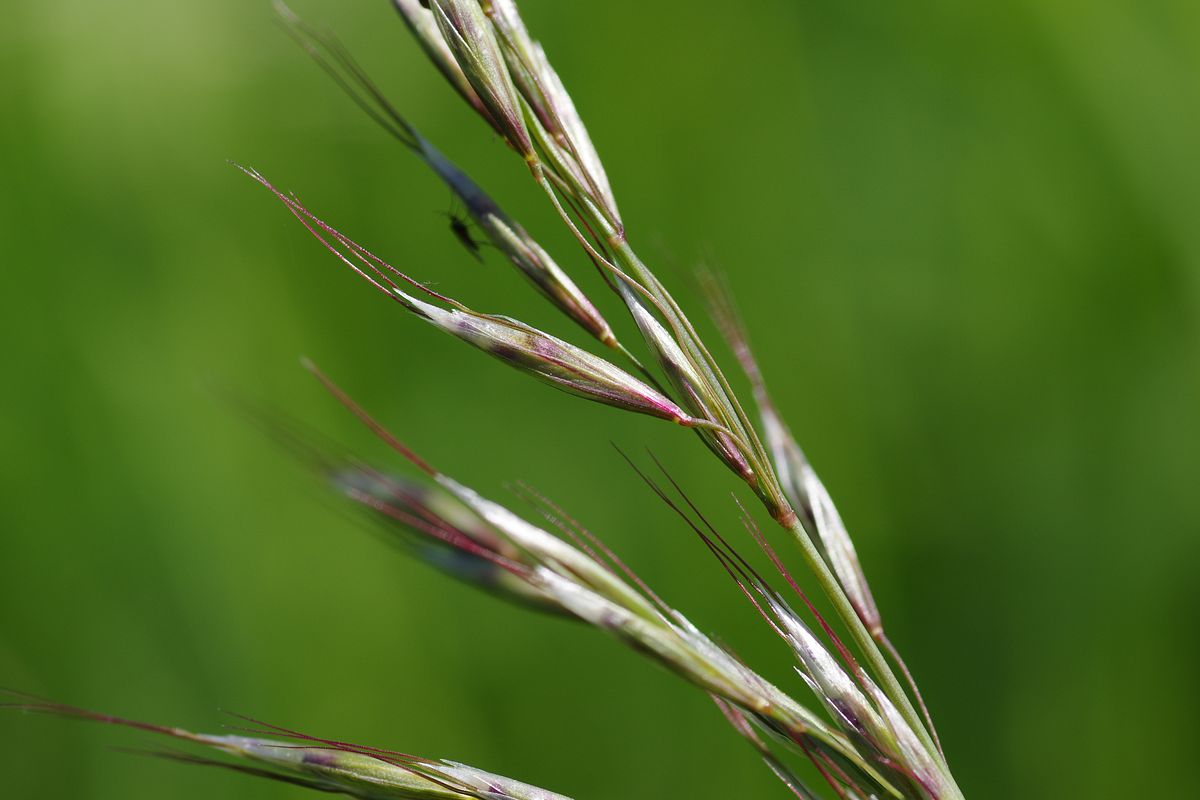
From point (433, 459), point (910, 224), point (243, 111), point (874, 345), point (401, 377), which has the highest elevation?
point (243, 111)

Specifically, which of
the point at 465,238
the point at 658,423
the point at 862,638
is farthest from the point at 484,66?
the point at 658,423

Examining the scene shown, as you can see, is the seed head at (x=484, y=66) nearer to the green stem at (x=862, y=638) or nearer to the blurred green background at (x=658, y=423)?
the green stem at (x=862, y=638)

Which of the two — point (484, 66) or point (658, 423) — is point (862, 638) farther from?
point (658, 423)

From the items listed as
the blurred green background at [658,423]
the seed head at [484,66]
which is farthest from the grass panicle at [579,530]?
the blurred green background at [658,423]

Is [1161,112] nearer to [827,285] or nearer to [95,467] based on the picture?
[827,285]

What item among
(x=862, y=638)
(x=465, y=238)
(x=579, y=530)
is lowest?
(x=862, y=638)

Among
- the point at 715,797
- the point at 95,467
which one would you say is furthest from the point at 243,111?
the point at 715,797

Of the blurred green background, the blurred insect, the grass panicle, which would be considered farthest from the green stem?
the blurred green background

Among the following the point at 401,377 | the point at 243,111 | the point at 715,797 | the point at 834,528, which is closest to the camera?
the point at 834,528
